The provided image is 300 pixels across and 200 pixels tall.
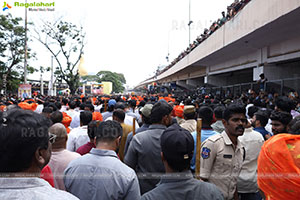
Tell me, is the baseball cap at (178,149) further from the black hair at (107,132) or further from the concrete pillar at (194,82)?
the concrete pillar at (194,82)

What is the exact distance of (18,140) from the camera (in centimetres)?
133

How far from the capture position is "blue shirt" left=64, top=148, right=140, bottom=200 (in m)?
2.44

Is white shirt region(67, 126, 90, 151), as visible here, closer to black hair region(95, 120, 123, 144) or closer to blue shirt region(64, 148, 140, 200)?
black hair region(95, 120, 123, 144)

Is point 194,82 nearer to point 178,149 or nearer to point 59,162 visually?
point 59,162

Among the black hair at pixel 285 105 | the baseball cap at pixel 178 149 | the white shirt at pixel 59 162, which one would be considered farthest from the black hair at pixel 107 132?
the black hair at pixel 285 105

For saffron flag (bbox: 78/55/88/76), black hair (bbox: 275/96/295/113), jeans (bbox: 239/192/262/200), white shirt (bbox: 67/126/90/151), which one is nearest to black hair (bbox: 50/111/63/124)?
white shirt (bbox: 67/126/90/151)

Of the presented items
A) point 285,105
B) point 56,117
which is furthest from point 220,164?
point 56,117

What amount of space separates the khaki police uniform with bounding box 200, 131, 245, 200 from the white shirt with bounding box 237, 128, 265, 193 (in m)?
→ 0.48

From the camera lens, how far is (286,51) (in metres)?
11.4

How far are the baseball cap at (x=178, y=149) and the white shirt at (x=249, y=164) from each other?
1.90 meters

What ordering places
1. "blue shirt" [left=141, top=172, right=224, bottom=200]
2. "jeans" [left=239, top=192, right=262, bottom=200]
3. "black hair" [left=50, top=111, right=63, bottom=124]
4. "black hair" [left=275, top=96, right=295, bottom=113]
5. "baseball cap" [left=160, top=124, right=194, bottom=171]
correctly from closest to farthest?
"blue shirt" [left=141, top=172, right=224, bottom=200]
"baseball cap" [left=160, top=124, right=194, bottom=171]
"jeans" [left=239, top=192, right=262, bottom=200]
"black hair" [left=50, top=111, right=63, bottom=124]
"black hair" [left=275, top=96, right=295, bottom=113]

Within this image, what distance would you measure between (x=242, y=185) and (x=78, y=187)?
2126mm

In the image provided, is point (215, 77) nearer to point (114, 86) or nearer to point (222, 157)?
point (222, 157)

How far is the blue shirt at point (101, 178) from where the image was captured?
244cm
